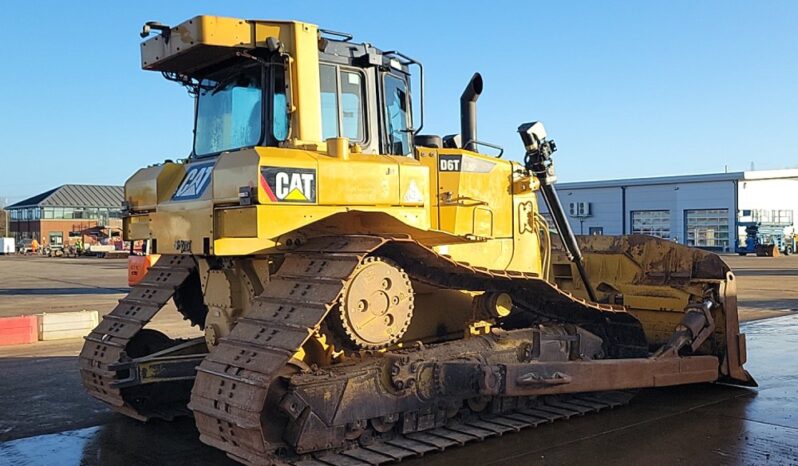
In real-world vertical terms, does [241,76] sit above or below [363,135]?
above

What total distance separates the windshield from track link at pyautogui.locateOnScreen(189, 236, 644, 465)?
117 cm

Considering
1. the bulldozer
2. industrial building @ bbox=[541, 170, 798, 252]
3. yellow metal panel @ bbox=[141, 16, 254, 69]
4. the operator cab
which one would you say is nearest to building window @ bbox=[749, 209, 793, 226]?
industrial building @ bbox=[541, 170, 798, 252]

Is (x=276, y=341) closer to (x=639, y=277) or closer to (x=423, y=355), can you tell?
(x=423, y=355)

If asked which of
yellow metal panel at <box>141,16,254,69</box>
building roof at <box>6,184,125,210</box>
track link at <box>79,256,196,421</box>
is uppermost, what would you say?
building roof at <box>6,184,125,210</box>

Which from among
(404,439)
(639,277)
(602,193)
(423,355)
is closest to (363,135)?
(423,355)

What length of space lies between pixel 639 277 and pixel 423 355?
4204mm

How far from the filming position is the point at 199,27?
6.25m

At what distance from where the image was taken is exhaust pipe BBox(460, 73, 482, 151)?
8289 millimetres

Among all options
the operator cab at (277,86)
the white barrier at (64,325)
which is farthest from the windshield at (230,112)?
the white barrier at (64,325)

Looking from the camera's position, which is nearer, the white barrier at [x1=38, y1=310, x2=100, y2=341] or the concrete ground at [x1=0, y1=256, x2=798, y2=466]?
the concrete ground at [x1=0, y1=256, x2=798, y2=466]

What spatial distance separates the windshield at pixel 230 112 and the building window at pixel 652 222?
185ft

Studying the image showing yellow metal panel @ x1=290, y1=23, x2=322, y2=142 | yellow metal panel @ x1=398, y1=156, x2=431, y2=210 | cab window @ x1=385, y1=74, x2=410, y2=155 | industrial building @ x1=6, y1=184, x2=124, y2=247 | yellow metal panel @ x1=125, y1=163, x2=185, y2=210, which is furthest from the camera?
→ industrial building @ x1=6, y1=184, x2=124, y2=247

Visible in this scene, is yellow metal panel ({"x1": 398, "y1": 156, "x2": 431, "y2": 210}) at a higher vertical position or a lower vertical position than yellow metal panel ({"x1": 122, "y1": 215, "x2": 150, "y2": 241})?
higher

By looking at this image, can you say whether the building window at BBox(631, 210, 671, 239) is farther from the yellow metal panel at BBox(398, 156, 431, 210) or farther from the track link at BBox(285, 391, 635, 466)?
the yellow metal panel at BBox(398, 156, 431, 210)
